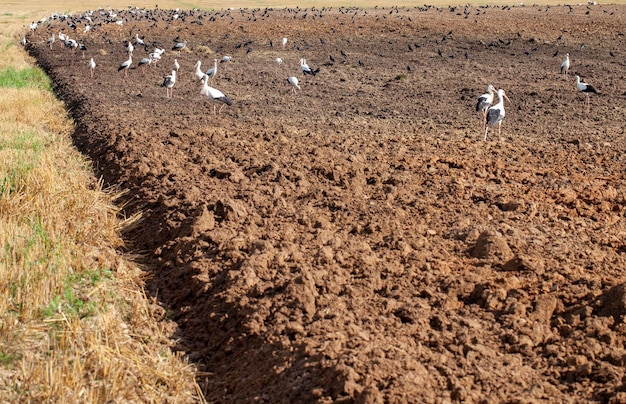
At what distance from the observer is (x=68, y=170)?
1174 centimetres

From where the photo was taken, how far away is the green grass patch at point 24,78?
70.2 feet

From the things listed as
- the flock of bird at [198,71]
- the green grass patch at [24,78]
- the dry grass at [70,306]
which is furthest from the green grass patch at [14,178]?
the green grass patch at [24,78]

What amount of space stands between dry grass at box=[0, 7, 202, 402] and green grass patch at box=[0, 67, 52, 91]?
11239 millimetres

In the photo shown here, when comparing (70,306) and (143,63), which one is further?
(143,63)

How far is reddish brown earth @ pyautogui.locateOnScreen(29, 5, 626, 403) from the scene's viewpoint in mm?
5805

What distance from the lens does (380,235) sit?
8.55 m

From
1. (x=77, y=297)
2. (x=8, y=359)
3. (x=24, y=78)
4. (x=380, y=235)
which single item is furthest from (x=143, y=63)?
(x=8, y=359)

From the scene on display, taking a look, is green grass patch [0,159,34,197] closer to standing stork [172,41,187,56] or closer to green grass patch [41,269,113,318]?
green grass patch [41,269,113,318]

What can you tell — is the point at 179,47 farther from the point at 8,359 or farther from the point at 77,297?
the point at 8,359

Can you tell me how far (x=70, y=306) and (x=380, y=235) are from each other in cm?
337

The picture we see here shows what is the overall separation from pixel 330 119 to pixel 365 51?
14189mm

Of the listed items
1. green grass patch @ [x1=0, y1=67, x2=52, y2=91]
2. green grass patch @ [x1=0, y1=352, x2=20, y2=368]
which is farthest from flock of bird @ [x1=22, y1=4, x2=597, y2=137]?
green grass patch @ [x1=0, y1=352, x2=20, y2=368]

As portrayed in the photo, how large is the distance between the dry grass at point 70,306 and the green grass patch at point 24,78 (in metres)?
11.2

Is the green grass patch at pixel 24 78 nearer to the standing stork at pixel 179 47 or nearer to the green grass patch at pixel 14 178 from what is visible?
the standing stork at pixel 179 47
